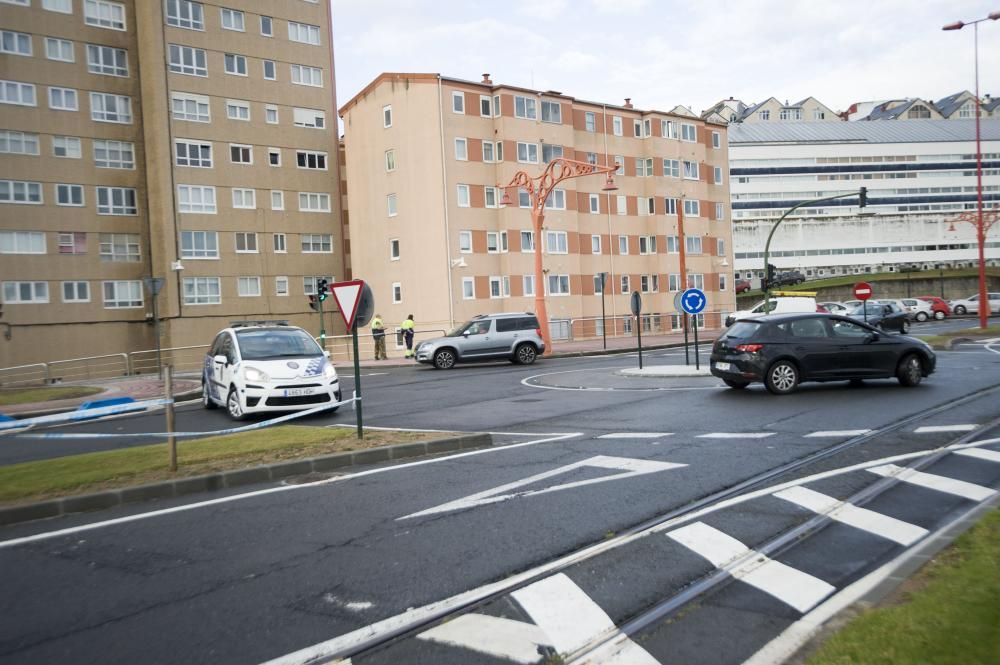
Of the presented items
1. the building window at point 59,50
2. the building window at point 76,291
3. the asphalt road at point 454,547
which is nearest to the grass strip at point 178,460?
the asphalt road at point 454,547

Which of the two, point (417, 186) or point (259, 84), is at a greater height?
point (259, 84)

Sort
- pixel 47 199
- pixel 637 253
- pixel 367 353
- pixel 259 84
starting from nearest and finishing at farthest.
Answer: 1. pixel 367 353
2. pixel 47 199
3. pixel 259 84
4. pixel 637 253

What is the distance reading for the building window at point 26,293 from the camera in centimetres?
4184

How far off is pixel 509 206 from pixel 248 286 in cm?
1654

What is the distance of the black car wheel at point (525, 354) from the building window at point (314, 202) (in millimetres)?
26098

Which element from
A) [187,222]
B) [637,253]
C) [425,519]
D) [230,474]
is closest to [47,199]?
[187,222]

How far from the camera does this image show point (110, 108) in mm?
44938

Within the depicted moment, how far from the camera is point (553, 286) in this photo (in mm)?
48094

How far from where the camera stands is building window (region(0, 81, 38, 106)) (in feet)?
138

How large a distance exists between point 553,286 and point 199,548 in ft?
140

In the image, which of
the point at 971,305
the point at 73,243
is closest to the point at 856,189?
the point at 971,305

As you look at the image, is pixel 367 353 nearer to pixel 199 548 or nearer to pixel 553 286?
pixel 553 286

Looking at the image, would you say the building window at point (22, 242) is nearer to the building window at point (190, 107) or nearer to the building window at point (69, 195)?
the building window at point (69, 195)

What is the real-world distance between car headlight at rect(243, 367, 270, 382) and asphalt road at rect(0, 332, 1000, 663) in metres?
5.22
